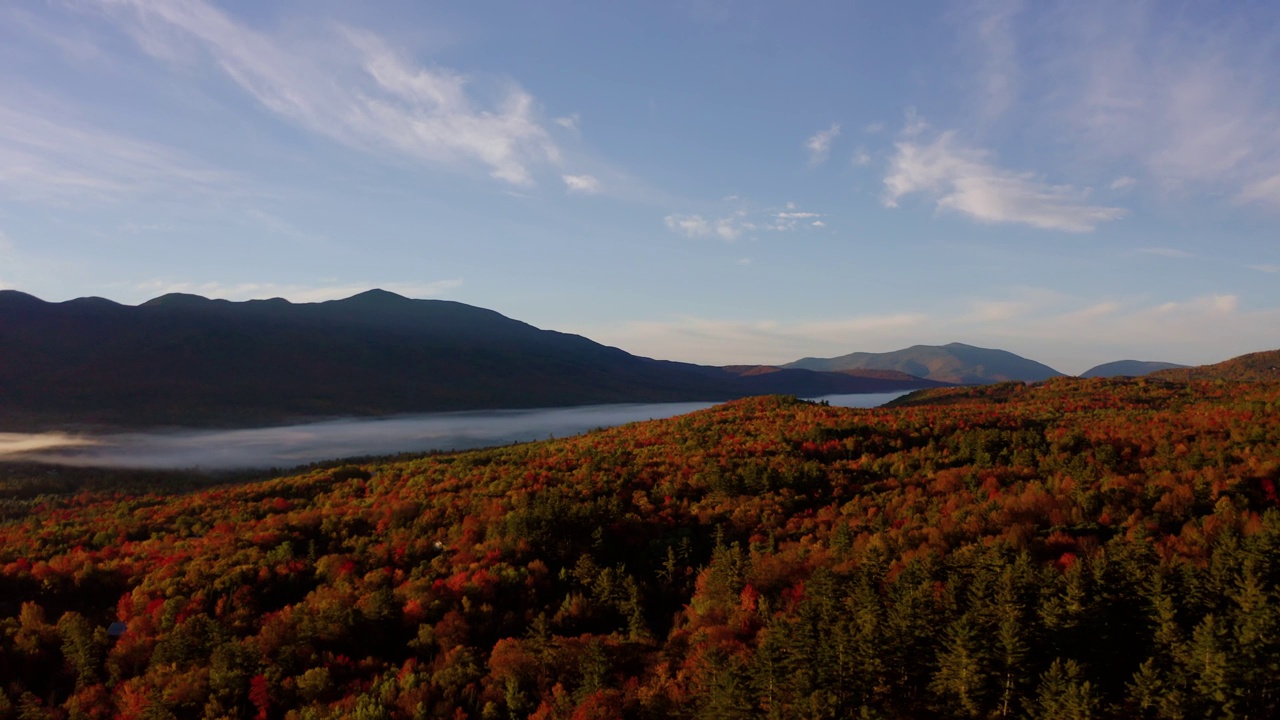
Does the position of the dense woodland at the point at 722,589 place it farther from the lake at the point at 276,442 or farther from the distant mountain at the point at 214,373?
the distant mountain at the point at 214,373

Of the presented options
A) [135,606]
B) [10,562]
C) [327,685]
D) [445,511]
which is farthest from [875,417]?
[10,562]

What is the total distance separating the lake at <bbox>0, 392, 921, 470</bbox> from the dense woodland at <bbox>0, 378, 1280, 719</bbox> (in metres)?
45.4

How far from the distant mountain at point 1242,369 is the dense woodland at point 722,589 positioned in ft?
244

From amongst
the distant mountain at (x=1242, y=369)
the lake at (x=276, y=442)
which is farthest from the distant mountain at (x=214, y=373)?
the distant mountain at (x=1242, y=369)

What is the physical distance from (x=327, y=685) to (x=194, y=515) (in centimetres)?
2145

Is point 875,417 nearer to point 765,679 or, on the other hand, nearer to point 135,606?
point 765,679

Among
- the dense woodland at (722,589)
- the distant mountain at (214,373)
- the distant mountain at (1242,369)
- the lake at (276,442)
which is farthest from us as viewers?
the distant mountain at (214,373)

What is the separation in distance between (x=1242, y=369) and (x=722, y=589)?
10809cm

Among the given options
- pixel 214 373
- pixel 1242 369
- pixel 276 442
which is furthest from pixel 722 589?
pixel 214 373

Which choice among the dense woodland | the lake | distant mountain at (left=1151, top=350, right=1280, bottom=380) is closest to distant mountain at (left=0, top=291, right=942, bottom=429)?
the lake

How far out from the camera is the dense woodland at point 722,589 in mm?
9672

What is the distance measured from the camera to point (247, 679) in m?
13.5

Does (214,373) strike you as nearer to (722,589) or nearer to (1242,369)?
(722,589)

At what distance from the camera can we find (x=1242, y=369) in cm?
8606
